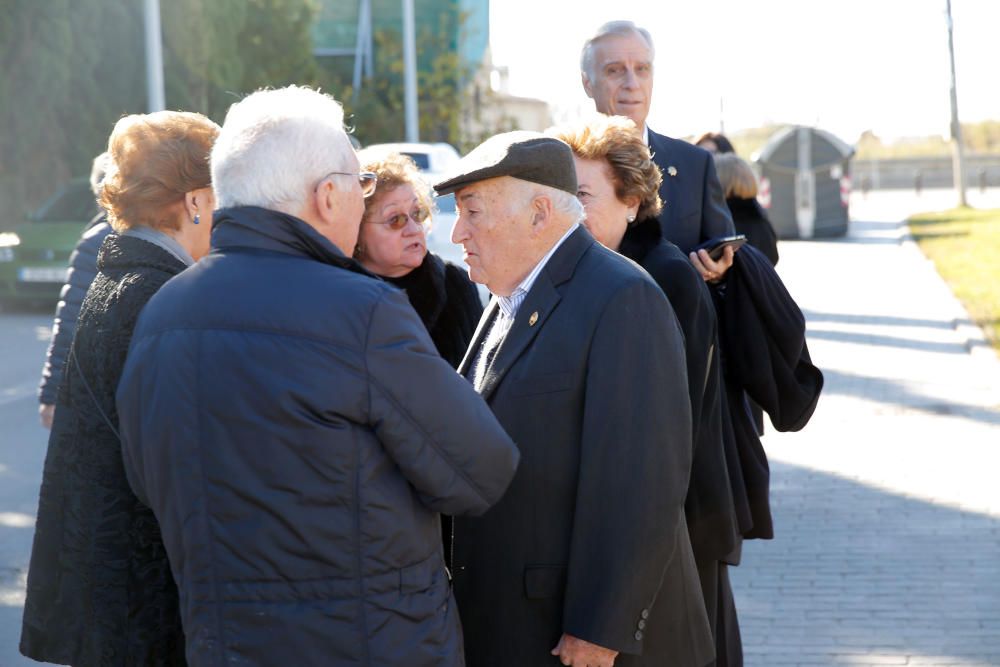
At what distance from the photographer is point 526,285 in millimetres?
3131

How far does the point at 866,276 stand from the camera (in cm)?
2198

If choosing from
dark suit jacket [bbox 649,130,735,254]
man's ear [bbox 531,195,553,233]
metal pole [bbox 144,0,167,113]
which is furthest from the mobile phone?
metal pole [bbox 144,0,167,113]

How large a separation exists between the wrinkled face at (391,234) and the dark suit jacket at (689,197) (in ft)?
2.62

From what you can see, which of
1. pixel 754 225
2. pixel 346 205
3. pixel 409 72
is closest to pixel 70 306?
A: pixel 346 205

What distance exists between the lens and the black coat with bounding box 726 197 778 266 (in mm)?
7582

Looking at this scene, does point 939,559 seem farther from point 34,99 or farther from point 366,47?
point 366,47

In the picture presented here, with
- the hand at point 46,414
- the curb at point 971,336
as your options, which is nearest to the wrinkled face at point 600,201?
the hand at point 46,414

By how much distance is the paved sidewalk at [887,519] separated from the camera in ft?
18.1

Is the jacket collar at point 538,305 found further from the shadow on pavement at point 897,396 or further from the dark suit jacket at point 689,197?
the shadow on pavement at point 897,396

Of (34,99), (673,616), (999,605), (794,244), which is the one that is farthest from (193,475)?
(794,244)

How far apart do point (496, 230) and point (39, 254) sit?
51.3 ft

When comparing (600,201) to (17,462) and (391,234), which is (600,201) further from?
(17,462)

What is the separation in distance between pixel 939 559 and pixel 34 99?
59.6ft

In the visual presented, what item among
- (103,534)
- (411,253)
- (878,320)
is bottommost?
(878,320)
